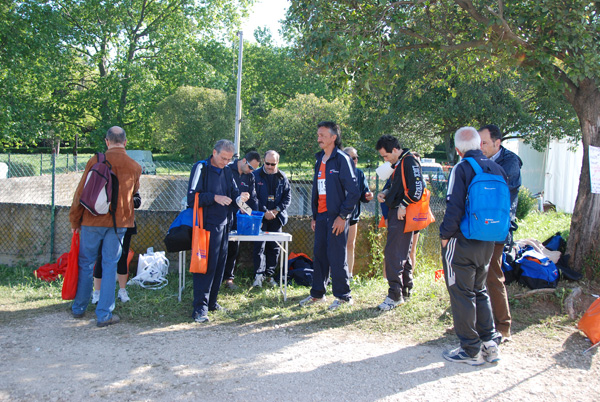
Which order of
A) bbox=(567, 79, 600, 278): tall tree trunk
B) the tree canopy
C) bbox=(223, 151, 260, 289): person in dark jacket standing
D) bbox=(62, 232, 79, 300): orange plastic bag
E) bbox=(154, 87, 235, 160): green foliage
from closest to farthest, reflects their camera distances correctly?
bbox=(62, 232, 79, 300): orange plastic bag, the tree canopy, bbox=(567, 79, 600, 278): tall tree trunk, bbox=(223, 151, 260, 289): person in dark jacket standing, bbox=(154, 87, 235, 160): green foliage

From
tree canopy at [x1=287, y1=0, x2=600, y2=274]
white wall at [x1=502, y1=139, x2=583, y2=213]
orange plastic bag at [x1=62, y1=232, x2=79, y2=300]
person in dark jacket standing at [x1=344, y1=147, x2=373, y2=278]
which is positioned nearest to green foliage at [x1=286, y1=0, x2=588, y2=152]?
tree canopy at [x1=287, y1=0, x2=600, y2=274]

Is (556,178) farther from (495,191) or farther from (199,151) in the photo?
(199,151)

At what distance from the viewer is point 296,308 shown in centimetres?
569

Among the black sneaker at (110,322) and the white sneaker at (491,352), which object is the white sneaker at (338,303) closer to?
the white sneaker at (491,352)

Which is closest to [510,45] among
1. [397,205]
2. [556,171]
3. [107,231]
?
[397,205]

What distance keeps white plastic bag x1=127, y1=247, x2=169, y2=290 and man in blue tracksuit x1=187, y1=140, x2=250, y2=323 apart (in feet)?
4.54

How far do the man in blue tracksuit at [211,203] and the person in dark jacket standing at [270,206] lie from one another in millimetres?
1317

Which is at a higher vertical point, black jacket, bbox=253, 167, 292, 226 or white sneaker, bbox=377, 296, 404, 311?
black jacket, bbox=253, 167, 292, 226

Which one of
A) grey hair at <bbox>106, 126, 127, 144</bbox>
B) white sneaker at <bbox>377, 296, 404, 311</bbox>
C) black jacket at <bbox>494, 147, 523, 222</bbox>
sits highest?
grey hair at <bbox>106, 126, 127, 144</bbox>

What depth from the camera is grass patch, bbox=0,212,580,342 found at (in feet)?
17.0

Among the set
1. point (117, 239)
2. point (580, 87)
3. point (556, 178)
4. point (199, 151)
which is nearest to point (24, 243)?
point (117, 239)

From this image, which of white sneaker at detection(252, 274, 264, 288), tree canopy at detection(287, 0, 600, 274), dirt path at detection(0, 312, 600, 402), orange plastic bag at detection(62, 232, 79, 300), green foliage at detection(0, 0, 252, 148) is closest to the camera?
dirt path at detection(0, 312, 600, 402)

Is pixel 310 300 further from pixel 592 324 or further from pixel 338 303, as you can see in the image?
pixel 592 324

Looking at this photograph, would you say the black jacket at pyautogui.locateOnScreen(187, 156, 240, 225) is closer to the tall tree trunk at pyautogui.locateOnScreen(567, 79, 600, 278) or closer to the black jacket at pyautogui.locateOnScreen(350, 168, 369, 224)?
the black jacket at pyautogui.locateOnScreen(350, 168, 369, 224)
